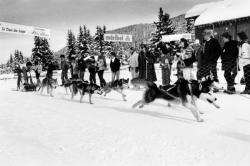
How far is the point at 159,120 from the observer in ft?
23.3

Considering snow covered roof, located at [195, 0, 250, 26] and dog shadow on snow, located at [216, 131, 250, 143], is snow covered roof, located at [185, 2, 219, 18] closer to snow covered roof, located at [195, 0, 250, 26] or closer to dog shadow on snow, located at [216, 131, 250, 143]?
snow covered roof, located at [195, 0, 250, 26]

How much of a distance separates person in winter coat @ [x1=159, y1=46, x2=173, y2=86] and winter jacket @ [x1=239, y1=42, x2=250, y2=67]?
3.38 meters

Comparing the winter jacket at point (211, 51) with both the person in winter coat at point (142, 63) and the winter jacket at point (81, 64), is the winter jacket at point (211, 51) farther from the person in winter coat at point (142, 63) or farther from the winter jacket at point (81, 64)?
the winter jacket at point (81, 64)

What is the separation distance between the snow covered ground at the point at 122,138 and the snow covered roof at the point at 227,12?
2246cm

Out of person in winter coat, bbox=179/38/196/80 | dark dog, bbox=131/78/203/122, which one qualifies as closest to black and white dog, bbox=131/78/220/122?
dark dog, bbox=131/78/203/122

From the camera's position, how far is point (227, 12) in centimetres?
2927

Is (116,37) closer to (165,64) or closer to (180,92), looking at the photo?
(165,64)

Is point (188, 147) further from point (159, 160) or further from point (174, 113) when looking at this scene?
point (174, 113)

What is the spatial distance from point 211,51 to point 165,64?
A: 2621mm

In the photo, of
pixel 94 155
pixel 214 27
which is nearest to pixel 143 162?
pixel 94 155

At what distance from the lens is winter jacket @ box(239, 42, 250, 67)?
32.5ft

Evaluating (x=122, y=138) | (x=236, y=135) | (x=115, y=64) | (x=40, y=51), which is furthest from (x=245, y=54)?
(x=40, y=51)

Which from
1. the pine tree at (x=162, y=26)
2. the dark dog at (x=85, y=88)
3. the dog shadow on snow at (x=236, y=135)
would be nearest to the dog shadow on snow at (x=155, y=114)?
the dog shadow on snow at (x=236, y=135)

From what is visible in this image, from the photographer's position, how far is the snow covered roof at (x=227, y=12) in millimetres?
27875
